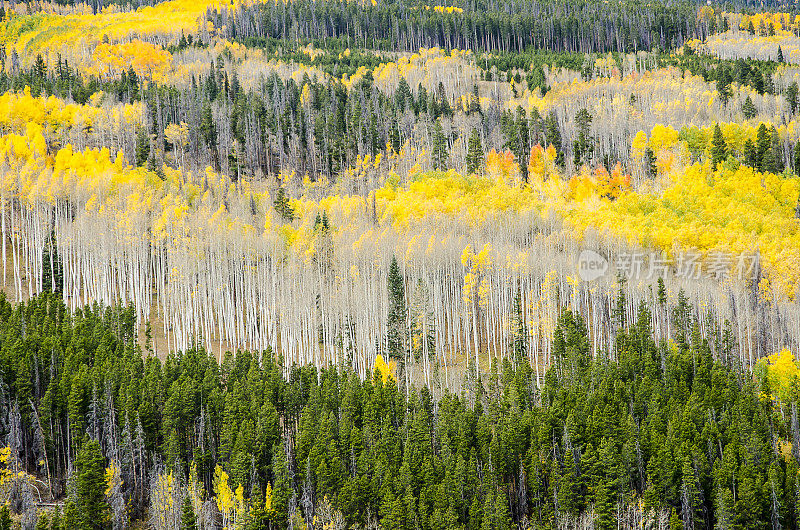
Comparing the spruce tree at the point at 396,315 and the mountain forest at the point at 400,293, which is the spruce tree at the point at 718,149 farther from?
the spruce tree at the point at 396,315

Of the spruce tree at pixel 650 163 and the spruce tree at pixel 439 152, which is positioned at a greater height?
the spruce tree at pixel 439 152

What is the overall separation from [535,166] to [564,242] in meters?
31.3

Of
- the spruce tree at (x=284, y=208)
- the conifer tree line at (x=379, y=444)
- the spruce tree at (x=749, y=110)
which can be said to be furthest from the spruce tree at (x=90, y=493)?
the spruce tree at (x=749, y=110)

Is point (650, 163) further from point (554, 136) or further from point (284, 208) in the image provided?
point (284, 208)

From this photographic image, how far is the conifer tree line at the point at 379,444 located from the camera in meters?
52.4

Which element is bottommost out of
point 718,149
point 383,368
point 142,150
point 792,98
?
point 383,368

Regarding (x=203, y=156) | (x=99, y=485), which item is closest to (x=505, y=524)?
(x=99, y=485)

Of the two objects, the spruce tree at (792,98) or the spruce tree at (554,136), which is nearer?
the spruce tree at (554,136)

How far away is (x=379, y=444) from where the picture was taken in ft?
185

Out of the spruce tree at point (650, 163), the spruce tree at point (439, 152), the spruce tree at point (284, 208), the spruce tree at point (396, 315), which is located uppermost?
the spruce tree at point (439, 152)

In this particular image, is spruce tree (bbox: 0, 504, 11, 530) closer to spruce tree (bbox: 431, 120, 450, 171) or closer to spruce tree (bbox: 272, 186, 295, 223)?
spruce tree (bbox: 272, 186, 295, 223)

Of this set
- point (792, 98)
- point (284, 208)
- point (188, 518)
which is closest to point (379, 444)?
point (188, 518)

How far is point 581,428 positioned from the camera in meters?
59.3

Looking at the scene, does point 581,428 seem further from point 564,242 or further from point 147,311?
point 147,311
